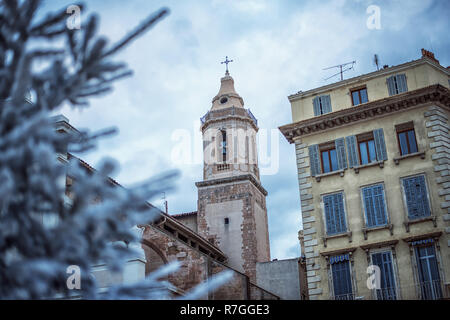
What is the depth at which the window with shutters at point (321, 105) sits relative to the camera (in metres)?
23.6

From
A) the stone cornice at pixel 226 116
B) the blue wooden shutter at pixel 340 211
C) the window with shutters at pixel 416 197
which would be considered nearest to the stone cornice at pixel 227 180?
the stone cornice at pixel 226 116

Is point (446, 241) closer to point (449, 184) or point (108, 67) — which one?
point (449, 184)

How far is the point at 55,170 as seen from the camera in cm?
415

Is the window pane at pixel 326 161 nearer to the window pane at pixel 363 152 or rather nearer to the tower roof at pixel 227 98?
the window pane at pixel 363 152

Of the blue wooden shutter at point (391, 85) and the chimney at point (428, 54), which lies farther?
the chimney at point (428, 54)

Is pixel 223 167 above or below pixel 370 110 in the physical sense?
above

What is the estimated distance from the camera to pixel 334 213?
2188cm

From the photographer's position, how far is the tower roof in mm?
39491

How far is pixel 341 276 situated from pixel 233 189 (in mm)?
15848

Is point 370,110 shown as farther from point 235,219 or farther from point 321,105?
point 235,219

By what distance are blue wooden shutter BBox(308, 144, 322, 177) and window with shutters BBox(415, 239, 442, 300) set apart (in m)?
4.94

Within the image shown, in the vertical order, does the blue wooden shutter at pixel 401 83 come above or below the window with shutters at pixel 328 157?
above

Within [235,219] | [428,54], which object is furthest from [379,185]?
[235,219]

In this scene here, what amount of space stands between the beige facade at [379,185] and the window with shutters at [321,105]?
3.6 inches
